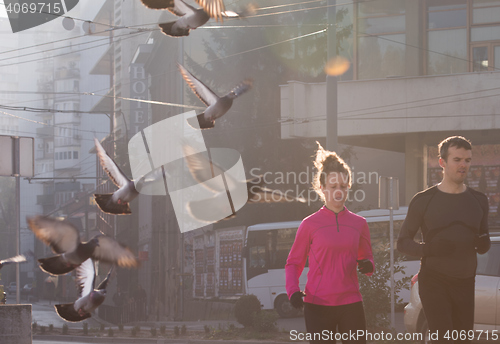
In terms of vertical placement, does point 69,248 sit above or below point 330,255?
above

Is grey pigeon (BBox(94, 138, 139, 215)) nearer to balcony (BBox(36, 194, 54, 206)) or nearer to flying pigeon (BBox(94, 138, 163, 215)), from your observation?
flying pigeon (BBox(94, 138, 163, 215))

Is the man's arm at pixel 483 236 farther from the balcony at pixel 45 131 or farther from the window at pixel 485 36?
the balcony at pixel 45 131

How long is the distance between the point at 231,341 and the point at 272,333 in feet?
4.16

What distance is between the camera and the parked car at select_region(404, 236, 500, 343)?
10.3 m

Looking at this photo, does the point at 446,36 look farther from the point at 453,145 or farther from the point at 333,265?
the point at 333,265

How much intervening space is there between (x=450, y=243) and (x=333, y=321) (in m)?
1.15

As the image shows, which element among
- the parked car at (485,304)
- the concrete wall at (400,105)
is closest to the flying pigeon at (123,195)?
the parked car at (485,304)

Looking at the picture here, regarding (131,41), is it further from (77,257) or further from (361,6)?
(77,257)

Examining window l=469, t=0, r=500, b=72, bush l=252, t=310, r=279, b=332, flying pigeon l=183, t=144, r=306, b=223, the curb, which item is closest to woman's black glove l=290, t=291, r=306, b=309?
flying pigeon l=183, t=144, r=306, b=223

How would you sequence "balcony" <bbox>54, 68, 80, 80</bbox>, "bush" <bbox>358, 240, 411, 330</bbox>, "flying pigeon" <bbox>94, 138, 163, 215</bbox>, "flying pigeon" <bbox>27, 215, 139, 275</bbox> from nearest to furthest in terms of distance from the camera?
1. "flying pigeon" <bbox>27, 215, 139, 275</bbox>
2. "flying pigeon" <bbox>94, 138, 163, 215</bbox>
3. "bush" <bbox>358, 240, 411, 330</bbox>
4. "balcony" <bbox>54, 68, 80, 80</bbox>

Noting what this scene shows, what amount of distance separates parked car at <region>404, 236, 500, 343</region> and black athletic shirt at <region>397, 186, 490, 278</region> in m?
4.96

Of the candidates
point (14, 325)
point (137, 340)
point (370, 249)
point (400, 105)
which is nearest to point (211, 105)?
point (370, 249)

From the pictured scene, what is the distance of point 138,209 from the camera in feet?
184

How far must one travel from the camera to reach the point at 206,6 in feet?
6.94
